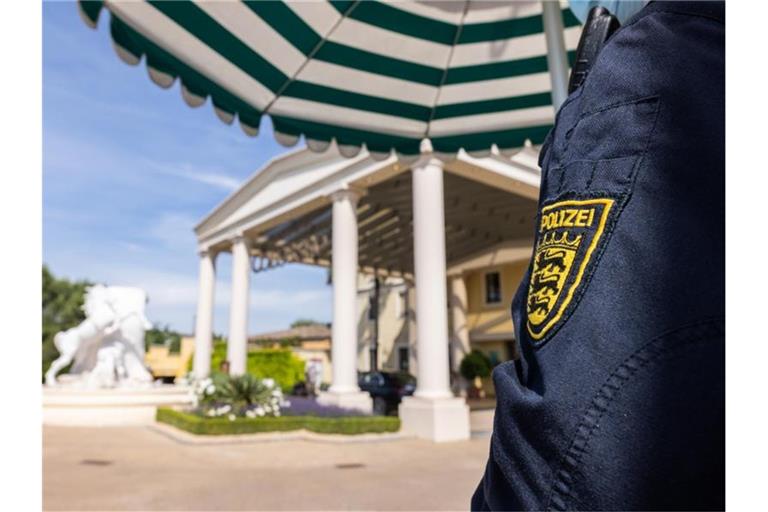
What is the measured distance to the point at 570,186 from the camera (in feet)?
2.60

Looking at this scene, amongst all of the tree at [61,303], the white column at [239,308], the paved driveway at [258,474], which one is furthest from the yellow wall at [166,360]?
the paved driveway at [258,474]

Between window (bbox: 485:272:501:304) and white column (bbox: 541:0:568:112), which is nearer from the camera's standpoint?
white column (bbox: 541:0:568:112)

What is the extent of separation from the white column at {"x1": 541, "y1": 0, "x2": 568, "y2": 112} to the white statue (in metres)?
18.5

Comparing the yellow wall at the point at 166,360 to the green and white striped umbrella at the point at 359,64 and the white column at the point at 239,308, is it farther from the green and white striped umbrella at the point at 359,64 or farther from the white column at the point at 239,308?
the green and white striped umbrella at the point at 359,64

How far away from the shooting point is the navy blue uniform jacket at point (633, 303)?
0.60 m

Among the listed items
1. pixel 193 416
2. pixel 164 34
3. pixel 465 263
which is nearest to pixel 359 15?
pixel 164 34

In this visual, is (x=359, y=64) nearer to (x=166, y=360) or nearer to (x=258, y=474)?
(x=258, y=474)

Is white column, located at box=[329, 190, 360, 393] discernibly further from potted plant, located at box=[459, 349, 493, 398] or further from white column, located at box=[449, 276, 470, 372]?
white column, located at box=[449, 276, 470, 372]

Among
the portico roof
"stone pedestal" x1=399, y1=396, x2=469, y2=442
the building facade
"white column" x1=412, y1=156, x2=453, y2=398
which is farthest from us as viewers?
the portico roof

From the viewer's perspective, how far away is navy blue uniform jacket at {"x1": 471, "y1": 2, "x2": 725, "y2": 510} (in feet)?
1.98

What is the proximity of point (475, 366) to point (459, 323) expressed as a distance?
2.67 metres

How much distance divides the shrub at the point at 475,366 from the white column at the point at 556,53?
23.9 m

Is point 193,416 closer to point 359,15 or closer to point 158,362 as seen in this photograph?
point 359,15

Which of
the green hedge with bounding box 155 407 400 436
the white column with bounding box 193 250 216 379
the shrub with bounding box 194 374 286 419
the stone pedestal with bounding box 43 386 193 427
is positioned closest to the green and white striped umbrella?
the green hedge with bounding box 155 407 400 436
